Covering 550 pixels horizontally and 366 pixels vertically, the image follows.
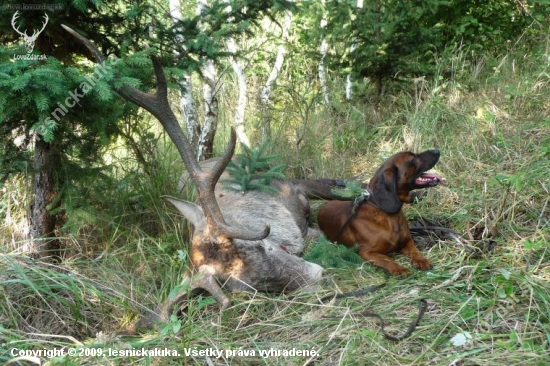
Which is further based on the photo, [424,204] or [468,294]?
[424,204]

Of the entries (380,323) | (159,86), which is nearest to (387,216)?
(380,323)

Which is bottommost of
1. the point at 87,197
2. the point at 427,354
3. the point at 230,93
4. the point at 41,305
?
the point at 427,354

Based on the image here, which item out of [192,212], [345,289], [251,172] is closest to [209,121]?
[251,172]

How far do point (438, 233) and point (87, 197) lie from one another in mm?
2956

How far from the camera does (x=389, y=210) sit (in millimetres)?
4438

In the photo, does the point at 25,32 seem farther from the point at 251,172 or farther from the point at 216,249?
the point at 251,172

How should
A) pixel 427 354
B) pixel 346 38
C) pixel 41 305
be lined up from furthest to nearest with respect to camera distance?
pixel 346 38
pixel 41 305
pixel 427 354

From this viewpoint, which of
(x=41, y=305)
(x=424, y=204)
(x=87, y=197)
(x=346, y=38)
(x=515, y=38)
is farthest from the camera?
(x=515, y=38)

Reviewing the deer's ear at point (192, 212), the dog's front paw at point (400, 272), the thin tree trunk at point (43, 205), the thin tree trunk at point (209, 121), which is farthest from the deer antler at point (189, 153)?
the thin tree trunk at point (209, 121)

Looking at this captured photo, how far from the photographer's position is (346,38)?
7.11m

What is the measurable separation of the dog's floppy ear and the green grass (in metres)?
0.47

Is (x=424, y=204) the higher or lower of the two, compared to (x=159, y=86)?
lower

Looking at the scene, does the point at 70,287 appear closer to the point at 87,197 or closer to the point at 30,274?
the point at 30,274

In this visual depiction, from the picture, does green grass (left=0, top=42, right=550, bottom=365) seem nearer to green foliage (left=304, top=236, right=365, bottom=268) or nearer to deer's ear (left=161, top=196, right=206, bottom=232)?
green foliage (left=304, top=236, right=365, bottom=268)
